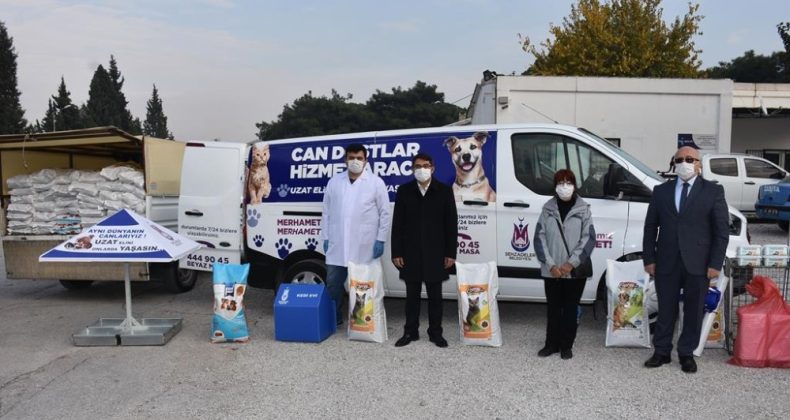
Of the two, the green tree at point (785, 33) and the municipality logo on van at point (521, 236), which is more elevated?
the green tree at point (785, 33)

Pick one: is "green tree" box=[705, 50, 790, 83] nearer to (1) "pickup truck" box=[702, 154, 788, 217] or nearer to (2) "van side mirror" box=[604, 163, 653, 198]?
(1) "pickup truck" box=[702, 154, 788, 217]

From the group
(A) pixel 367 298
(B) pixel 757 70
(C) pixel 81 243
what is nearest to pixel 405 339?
(A) pixel 367 298

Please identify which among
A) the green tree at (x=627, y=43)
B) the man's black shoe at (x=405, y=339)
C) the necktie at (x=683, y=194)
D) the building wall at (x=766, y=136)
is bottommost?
the man's black shoe at (x=405, y=339)

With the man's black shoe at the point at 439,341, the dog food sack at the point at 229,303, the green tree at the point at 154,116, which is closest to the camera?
the man's black shoe at the point at 439,341

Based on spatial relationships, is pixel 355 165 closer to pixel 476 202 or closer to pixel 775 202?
pixel 476 202

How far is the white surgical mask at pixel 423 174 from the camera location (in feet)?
18.6

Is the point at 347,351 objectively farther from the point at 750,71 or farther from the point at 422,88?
the point at 422,88

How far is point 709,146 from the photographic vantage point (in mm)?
17875

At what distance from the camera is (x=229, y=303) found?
582cm

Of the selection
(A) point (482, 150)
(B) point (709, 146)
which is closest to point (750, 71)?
(B) point (709, 146)

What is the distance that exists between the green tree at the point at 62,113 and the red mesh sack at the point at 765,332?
78.7 meters

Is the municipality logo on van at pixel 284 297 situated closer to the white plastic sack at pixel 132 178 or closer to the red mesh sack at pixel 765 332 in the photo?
the white plastic sack at pixel 132 178

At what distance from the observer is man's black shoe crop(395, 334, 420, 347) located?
5.71m

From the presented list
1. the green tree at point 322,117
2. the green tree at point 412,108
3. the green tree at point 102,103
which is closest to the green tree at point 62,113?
the green tree at point 102,103
